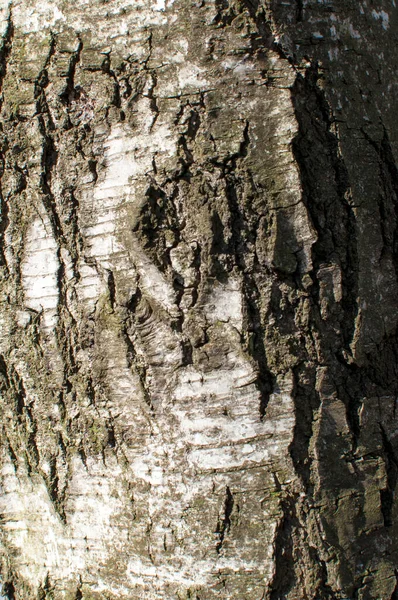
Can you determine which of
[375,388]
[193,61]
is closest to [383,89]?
[193,61]

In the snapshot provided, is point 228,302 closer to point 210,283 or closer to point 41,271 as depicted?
point 210,283

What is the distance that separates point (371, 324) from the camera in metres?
1.25

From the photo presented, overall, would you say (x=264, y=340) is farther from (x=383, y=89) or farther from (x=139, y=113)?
(x=383, y=89)

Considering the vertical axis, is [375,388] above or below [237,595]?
above

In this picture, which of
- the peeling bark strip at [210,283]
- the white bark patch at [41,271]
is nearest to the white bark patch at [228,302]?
the peeling bark strip at [210,283]

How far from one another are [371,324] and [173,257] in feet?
1.47

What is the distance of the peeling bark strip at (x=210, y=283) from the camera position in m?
1.17

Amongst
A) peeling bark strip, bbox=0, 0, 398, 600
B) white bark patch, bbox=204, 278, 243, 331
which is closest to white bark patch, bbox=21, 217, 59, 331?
peeling bark strip, bbox=0, 0, 398, 600

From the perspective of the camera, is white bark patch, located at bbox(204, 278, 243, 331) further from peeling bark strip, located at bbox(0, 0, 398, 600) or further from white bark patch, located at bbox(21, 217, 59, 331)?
white bark patch, located at bbox(21, 217, 59, 331)

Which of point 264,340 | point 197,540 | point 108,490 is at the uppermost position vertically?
point 264,340

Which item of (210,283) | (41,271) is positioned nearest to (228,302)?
(210,283)

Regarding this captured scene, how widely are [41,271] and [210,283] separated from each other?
0.38 m

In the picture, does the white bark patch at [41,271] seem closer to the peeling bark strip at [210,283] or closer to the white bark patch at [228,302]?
the peeling bark strip at [210,283]

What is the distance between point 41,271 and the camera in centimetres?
127
